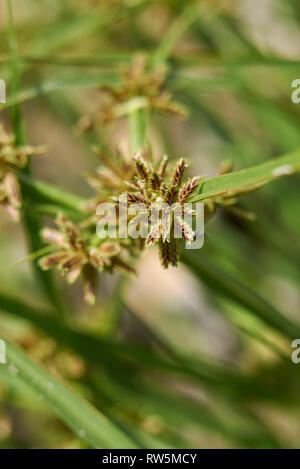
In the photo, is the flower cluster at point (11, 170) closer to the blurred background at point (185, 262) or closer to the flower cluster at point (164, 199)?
the blurred background at point (185, 262)

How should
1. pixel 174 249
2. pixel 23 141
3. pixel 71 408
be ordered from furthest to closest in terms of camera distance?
1. pixel 23 141
2. pixel 71 408
3. pixel 174 249

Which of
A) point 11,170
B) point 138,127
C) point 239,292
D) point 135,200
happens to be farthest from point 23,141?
point 239,292

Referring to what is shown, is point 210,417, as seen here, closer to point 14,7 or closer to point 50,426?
point 50,426

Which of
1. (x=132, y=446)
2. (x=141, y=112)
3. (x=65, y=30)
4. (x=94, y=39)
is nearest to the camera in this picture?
(x=132, y=446)

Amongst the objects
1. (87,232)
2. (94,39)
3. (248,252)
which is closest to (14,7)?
(94,39)

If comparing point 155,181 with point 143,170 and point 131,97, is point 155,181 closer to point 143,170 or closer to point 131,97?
point 143,170

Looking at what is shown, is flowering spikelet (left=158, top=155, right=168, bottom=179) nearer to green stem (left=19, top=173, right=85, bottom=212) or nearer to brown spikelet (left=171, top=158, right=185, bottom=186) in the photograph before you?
brown spikelet (left=171, top=158, right=185, bottom=186)
